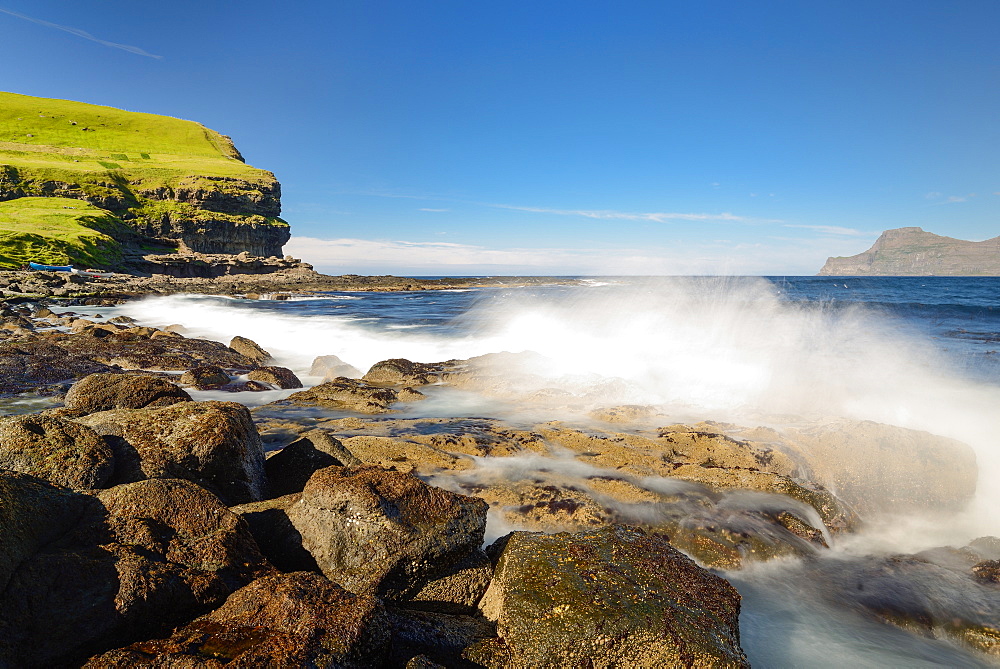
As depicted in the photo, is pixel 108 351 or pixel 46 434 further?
pixel 108 351

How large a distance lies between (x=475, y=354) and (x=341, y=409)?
857cm

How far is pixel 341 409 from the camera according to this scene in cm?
885

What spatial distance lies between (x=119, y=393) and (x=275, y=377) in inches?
213

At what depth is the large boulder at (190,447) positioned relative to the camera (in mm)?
4078

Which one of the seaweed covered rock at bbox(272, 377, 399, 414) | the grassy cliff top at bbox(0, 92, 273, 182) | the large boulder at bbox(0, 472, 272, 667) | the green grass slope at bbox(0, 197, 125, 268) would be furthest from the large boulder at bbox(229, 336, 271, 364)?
the grassy cliff top at bbox(0, 92, 273, 182)

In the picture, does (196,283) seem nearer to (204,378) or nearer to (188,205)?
(188,205)

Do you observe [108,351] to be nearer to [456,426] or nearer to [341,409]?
[341,409]

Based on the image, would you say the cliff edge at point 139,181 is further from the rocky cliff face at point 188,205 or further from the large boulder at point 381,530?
the large boulder at point 381,530

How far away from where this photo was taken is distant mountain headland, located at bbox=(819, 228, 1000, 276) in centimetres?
14088

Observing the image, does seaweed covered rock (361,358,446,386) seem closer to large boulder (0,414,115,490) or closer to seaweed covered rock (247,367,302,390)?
seaweed covered rock (247,367,302,390)

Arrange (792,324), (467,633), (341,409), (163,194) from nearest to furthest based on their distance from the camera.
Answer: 1. (467,633)
2. (341,409)
3. (792,324)
4. (163,194)

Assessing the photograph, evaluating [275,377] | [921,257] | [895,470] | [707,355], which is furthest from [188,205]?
[921,257]

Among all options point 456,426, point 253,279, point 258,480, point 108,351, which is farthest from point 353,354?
point 253,279

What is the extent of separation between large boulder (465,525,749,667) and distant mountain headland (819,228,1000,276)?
18626cm
